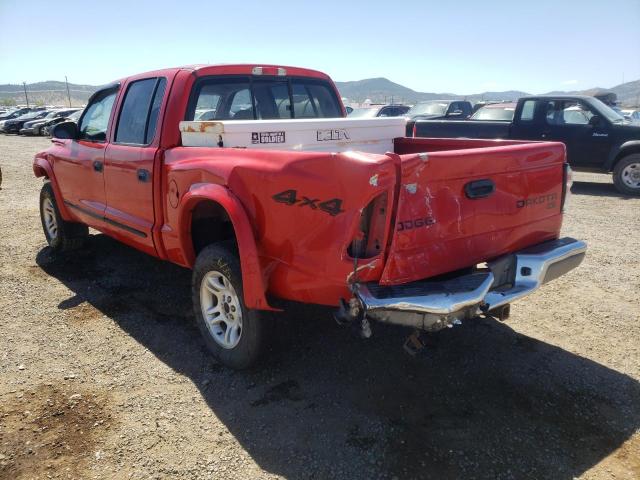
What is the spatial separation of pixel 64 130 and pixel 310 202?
3.44 metres

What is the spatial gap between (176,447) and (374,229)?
160cm

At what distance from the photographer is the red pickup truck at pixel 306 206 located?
8.56 ft

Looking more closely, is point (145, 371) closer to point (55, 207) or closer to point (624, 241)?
point (55, 207)

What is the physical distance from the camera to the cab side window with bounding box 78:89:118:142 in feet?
15.7

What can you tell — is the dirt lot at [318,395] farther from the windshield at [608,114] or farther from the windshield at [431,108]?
the windshield at [431,108]

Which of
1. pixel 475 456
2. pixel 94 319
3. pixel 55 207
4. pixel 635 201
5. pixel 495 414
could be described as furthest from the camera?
pixel 635 201

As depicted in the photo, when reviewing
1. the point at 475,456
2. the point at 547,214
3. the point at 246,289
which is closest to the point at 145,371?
→ the point at 246,289

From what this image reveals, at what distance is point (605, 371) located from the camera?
341 centimetres

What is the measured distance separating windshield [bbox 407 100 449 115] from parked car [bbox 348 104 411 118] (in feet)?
4.52

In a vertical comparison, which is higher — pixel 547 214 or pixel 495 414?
pixel 547 214

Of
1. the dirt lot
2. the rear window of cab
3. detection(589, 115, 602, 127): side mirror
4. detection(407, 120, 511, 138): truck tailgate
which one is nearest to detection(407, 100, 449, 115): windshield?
detection(407, 120, 511, 138): truck tailgate

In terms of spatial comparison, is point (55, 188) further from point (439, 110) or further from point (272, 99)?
point (439, 110)

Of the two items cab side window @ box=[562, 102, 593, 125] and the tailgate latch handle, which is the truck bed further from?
cab side window @ box=[562, 102, 593, 125]

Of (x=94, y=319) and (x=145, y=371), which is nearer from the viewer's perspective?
(x=145, y=371)
